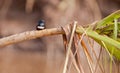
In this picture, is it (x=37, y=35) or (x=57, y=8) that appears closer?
(x=37, y=35)

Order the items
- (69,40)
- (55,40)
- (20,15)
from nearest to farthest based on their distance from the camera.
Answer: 1. (69,40)
2. (55,40)
3. (20,15)

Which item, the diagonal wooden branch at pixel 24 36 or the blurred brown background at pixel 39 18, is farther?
the blurred brown background at pixel 39 18

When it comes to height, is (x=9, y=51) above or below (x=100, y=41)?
below

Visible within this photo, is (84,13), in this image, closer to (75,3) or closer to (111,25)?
(75,3)

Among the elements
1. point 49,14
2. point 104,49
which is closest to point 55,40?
point 49,14

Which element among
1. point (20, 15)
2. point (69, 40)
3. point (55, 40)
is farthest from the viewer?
point (20, 15)

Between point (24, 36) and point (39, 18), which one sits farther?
point (39, 18)

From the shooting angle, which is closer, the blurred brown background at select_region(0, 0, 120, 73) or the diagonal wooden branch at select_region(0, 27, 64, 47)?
the diagonal wooden branch at select_region(0, 27, 64, 47)

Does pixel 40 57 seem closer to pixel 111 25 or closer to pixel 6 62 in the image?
pixel 6 62
